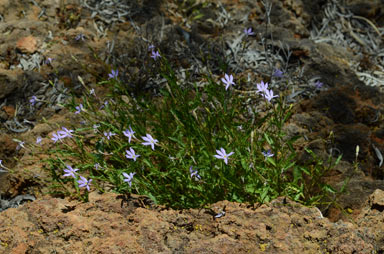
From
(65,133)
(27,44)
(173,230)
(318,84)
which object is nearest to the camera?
(173,230)

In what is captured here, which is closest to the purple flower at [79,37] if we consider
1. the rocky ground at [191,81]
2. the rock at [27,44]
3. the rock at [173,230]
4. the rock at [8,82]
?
the rocky ground at [191,81]

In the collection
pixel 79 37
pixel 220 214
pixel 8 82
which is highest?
pixel 79 37

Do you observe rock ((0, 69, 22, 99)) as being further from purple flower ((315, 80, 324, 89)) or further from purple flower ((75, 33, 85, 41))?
purple flower ((315, 80, 324, 89))

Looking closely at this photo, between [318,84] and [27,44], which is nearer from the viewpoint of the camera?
[318,84]

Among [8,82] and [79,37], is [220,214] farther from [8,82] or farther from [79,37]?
[79,37]

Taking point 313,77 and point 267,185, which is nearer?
point 267,185

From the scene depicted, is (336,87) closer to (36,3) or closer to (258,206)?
(258,206)

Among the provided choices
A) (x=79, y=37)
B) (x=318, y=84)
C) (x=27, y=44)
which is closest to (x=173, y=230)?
(x=318, y=84)

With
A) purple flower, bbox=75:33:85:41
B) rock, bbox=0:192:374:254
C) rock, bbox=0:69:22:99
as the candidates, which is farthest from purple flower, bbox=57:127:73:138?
purple flower, bbox=75:33:85:41

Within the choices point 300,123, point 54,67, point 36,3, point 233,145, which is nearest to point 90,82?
point 54,67

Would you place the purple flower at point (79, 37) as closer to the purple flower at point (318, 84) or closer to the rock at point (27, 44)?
the rock at point (27, 44)
